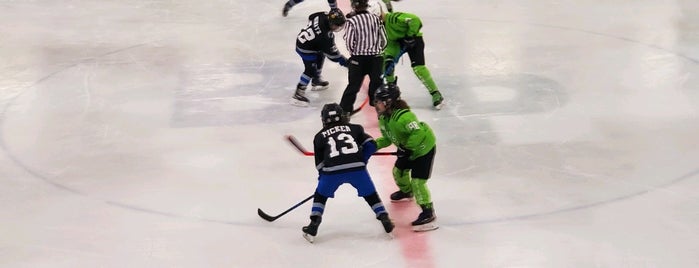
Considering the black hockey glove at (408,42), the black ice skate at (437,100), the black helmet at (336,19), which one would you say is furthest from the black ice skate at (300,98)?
the black ice skate at (437,100)

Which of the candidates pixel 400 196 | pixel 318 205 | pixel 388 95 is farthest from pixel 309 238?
pixel 388 95

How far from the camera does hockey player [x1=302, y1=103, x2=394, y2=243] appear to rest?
5.05 metres

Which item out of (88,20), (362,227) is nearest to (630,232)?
(362,227)

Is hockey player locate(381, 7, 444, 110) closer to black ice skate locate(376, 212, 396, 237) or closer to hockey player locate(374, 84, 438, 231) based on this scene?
hockey player locate(374, 84, 438, 231)

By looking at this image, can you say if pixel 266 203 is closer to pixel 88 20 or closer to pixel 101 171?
pixel 101 171

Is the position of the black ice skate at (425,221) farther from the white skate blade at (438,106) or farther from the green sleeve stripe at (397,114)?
the white skate blade at (438,106)

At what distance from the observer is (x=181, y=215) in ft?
18.6

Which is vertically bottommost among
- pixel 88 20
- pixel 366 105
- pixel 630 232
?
pixel 88 20

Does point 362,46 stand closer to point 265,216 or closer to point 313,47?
point 313,47

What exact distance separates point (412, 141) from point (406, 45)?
2328 millimetres

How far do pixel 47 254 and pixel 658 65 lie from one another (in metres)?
5.89

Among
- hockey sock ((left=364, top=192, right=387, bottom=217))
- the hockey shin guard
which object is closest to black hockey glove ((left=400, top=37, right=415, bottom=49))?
the hockey shin guard

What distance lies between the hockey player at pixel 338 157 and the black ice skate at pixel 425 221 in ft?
0.87

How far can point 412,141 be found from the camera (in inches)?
206
